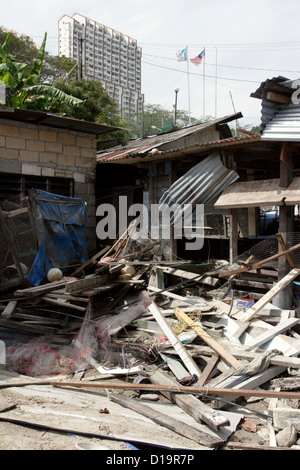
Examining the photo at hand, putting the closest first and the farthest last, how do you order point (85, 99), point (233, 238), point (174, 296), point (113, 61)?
point (174, 296), point (233, 238), point (85, 99), point (113, 61)

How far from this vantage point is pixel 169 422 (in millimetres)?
4445

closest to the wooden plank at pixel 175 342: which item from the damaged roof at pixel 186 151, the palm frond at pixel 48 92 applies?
the damaged roof at pixel 186 151

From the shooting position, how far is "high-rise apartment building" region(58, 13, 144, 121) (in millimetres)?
61156

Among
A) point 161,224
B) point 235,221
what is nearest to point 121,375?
point 235,221

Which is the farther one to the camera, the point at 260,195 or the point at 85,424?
the point at 260,195

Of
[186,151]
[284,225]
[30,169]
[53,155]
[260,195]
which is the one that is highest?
[53,155]

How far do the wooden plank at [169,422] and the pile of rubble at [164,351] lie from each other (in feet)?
0.04

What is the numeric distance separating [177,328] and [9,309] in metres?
3.18

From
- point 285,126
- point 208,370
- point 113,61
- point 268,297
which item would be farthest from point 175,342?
point 113,61

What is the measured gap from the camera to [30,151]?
34.9 feet

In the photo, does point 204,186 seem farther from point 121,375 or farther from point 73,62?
point 73,62

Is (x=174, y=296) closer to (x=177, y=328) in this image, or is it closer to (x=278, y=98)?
(x=177, y=328)
